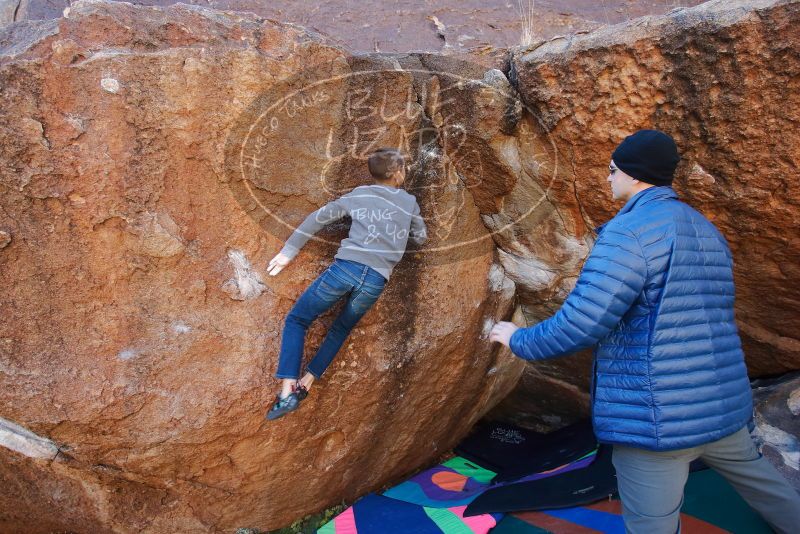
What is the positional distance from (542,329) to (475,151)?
1.27 metres

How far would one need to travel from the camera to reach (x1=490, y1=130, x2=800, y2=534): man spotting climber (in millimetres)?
1709

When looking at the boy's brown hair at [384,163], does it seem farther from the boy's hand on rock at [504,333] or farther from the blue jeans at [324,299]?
the boy's hand on rock at [504,333]

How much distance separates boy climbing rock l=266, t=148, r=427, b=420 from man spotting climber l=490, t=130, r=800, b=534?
2.45 feet

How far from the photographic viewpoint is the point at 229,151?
2334mm

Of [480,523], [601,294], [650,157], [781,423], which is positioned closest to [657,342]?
[601,294]

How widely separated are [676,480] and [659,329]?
0.51 metres

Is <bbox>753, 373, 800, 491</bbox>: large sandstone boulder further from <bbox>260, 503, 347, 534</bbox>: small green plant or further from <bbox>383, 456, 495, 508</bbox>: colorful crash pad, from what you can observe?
<bbox>260, 503, 347, 534</bbox>: small green plant

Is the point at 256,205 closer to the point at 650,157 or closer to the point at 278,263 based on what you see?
the point at 278,263

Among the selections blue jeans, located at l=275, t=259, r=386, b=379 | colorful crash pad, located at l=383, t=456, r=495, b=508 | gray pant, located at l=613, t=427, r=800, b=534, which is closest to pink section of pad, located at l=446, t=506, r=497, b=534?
colorful crash pad, located at l=383, t=456, r=495, b=508

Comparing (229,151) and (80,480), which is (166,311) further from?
(80,480)

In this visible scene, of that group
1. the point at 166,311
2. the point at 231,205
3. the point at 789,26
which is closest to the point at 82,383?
the point at 166,311

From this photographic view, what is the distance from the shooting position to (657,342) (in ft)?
5.62

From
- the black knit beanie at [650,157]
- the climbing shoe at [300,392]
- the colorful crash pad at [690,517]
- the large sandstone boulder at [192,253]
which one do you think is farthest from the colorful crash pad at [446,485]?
the black knit beanie at [650,157]

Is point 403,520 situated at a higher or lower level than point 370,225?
lower
